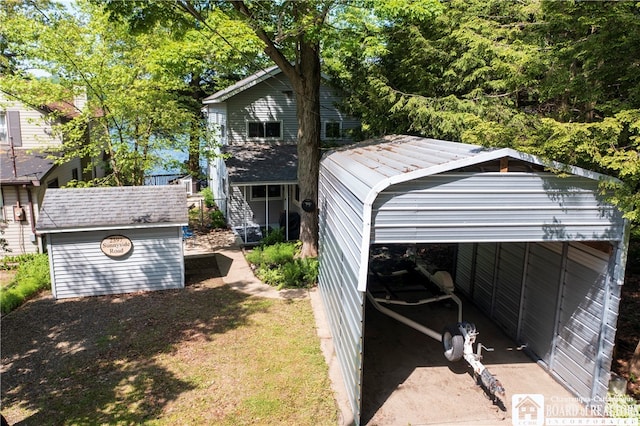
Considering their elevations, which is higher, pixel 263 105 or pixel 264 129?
pixel 263 105

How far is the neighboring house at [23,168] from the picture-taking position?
46.2 feet

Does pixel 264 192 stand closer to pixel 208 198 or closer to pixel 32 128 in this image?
pixel 208 198

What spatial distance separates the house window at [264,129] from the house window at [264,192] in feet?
7.18

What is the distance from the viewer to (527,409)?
22.7 feet

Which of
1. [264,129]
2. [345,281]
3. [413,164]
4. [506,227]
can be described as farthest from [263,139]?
[506,227]

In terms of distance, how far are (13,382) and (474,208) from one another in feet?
25.8

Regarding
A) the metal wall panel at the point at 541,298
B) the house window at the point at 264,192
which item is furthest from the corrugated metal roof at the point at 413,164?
the house window at the point at 264,192

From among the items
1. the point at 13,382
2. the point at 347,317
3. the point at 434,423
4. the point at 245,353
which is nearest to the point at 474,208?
the point at 347,317

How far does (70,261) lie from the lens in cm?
1120

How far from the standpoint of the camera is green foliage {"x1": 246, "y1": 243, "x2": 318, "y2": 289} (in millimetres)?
12258

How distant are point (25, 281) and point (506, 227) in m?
11.5

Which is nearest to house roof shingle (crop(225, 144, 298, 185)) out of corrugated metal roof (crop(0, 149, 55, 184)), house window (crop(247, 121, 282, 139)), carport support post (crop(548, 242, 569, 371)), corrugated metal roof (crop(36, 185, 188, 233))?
house window (crop(247, 121, 282, 139))

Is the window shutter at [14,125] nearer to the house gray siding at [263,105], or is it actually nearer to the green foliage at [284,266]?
the house gray siding at [263,105]

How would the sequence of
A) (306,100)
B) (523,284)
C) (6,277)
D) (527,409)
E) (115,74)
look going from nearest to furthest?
1. (527,409)
2. (523,284)
3. (6,277)
4. (306,100)
5. (115,74)
